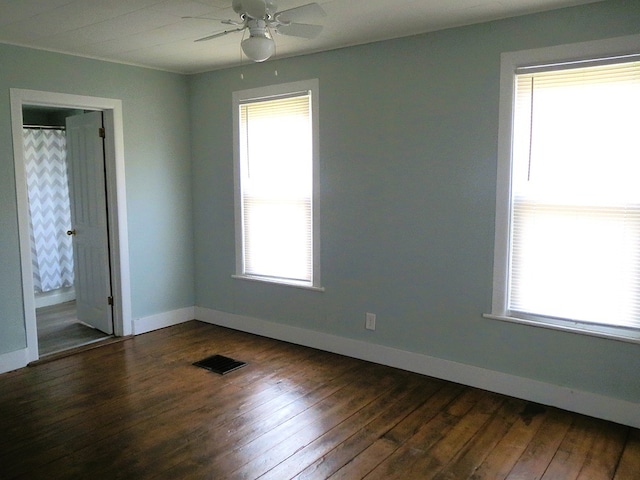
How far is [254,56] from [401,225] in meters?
1.77

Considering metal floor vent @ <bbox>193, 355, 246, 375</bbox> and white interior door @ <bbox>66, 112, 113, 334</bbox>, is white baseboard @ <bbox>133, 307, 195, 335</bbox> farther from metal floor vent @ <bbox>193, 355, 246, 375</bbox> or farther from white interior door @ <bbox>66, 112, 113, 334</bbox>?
metal floor vent @ <bbox>193, 355, 246, 375</bbox>

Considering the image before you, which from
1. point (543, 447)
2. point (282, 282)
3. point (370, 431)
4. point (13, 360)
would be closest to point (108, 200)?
Answer: point (13, 360)

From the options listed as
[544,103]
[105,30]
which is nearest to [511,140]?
[544,103]

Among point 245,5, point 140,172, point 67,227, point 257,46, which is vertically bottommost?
point 67,227

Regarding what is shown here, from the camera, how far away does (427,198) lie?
12.1ft

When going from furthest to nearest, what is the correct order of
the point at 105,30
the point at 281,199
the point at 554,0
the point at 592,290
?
the point at 281,199 < the point at 105,30 < the point at 592,290 < the point at 554,0

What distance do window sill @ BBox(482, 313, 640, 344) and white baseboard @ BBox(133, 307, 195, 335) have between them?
3131 mm

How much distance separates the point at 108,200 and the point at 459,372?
3393mm

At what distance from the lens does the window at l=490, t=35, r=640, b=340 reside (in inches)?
117

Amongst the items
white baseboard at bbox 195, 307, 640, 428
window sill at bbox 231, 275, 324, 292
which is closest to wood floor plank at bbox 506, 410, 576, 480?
white baseboard at bbox 195, 307, 640, 428

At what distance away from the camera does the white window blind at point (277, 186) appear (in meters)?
4.39

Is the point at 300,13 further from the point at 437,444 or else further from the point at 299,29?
the point at 437,444

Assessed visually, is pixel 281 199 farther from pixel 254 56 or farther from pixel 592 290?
pixel 592 290

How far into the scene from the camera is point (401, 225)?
3.85 metres
